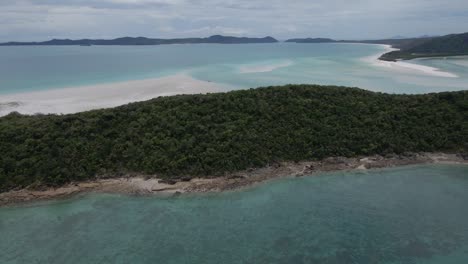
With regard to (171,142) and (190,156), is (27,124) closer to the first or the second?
(171,142)

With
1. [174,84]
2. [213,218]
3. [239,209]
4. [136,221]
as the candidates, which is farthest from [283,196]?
[174,84]

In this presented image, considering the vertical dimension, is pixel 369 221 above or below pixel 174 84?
below

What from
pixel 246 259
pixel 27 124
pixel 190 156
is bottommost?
pixel 246 259

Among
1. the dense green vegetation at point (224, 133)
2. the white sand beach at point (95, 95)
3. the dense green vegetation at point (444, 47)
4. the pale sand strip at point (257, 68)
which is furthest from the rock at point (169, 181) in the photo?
the dense green vegetation at point (444, 47)

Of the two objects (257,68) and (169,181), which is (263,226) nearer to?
(169,181)

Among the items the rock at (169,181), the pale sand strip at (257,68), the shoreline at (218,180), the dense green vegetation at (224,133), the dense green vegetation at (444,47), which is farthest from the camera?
the dense green vegetation at (444,47)

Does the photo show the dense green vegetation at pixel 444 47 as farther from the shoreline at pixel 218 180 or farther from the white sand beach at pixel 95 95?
the shoreline at pixel 218 180

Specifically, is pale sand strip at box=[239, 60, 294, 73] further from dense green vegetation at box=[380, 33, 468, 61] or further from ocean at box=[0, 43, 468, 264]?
dense green vegetation at box=[380, 33, 468, 61]
